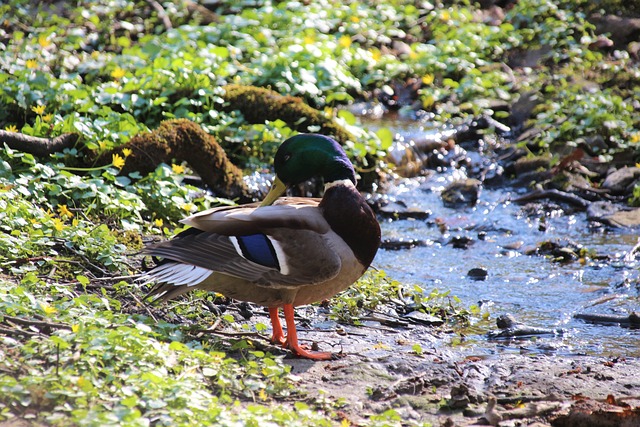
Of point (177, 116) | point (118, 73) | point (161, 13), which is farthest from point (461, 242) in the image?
point (161, 13)

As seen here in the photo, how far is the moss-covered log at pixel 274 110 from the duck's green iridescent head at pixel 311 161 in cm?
296

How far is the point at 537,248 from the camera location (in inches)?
259

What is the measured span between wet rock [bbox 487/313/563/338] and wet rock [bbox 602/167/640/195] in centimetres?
302

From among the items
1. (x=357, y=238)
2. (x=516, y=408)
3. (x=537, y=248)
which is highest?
(x=357, y=238)

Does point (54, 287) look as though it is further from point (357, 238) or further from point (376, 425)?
point (376, 425)

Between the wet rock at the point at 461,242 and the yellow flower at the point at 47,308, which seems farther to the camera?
the wet rock at the point at 461,242

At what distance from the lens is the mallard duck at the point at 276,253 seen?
13.2 feet

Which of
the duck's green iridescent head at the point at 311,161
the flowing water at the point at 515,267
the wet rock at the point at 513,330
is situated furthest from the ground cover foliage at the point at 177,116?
the duck's green iridescent head at the point at 311,161

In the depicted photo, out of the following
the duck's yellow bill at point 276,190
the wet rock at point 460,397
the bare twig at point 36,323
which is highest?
the duck's yellow bill at point 276,190

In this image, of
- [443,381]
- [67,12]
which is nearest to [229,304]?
[443,381]

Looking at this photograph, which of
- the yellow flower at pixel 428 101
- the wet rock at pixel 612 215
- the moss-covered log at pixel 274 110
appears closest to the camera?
the wet rock at pixel 612 215

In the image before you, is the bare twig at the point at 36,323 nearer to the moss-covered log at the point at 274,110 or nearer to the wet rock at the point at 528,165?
the moss-covered log at the point at 274,110

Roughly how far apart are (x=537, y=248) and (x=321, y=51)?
3595 millimetres

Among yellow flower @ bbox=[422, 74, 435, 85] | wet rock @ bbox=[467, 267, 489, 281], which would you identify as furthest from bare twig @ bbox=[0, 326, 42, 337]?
yellow flower @ bbox=[422, 74, 435, 85]
